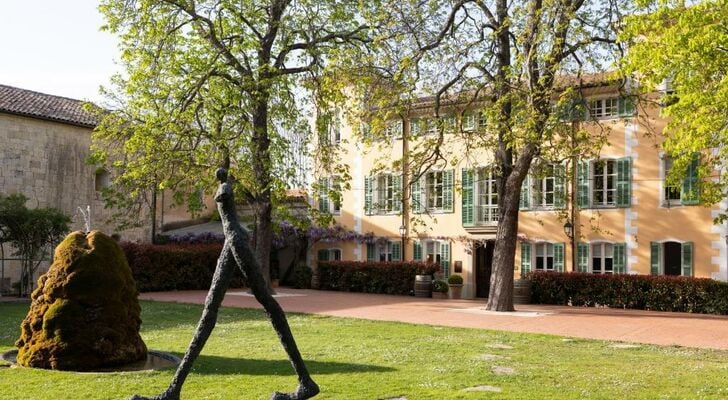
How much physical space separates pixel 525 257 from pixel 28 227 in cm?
1649

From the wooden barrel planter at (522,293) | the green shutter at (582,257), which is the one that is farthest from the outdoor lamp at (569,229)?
the wooden barrel planter at (522,293)

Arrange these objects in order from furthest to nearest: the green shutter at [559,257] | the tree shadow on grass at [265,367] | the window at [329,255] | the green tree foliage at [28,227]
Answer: the window at [329,255] → the green shutter at [559,257] → the green tree foliage at [28,227] → the tree shadow on grass at [265,367]

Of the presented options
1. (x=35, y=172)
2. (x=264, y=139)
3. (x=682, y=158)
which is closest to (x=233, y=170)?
(x=264, y=139)

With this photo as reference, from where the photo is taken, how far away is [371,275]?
96.2 feet

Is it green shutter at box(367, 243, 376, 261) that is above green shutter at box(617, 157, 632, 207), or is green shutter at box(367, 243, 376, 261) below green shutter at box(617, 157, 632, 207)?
below

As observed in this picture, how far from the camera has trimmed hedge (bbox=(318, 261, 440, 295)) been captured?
1111 inches

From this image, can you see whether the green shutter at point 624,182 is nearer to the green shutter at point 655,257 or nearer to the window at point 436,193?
the green shutter at point 655,257

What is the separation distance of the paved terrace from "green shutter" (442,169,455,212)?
168 inches

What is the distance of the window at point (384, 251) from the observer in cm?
3023

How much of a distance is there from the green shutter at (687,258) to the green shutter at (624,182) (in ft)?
7.34

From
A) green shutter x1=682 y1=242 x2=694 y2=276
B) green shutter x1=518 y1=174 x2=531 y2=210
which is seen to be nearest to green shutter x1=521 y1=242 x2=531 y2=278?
green shutter x1=518 y1=174 x2=531 y2=210

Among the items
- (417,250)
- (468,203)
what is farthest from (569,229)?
(417,250)

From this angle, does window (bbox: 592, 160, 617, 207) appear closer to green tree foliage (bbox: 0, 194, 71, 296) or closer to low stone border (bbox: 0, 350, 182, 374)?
green tree foliage (bbox: 0, 194, 71, 296)

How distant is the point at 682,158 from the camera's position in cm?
1568
